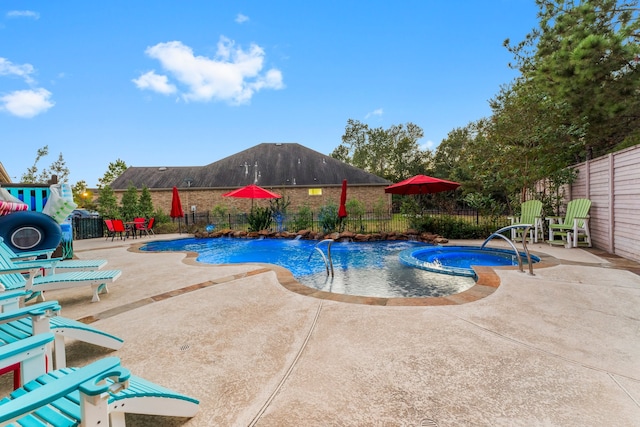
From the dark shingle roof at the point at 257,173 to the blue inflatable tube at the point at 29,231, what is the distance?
1896 centimetres

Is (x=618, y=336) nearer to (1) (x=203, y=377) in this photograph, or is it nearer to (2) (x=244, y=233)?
(1) (x=203, y=377)

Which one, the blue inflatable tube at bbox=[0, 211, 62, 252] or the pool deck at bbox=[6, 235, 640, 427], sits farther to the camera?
the blue inflatable tube at bbox=[0, 211, 62, 252]

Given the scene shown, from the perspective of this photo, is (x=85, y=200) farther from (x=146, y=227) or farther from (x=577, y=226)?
(x=577, y=226)

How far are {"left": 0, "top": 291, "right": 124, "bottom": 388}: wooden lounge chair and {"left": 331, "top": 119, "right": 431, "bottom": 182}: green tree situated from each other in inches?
1387

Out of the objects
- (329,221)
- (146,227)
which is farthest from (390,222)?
(146,227)

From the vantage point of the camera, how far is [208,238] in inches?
519

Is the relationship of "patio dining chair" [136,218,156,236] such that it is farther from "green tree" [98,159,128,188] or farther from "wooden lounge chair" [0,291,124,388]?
"green tree" [98,159,128,188]

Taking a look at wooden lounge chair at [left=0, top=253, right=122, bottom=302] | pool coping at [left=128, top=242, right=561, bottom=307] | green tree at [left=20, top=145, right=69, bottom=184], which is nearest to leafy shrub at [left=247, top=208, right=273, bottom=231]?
pool coping at [left=128, top=242, right=561, bottom=307]

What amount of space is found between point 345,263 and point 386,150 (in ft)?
110

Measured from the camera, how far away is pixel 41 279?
3.61 m

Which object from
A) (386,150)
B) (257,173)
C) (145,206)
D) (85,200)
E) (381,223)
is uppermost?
(386,150)

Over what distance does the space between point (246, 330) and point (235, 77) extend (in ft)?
54.5

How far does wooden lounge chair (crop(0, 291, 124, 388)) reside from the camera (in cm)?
164

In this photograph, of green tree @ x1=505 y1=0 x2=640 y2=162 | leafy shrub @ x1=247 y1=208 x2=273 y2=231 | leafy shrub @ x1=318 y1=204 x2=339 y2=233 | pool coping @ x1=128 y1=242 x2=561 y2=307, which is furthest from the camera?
leafy shrub @ x1=247 y1=208 x2=273 y2=231
